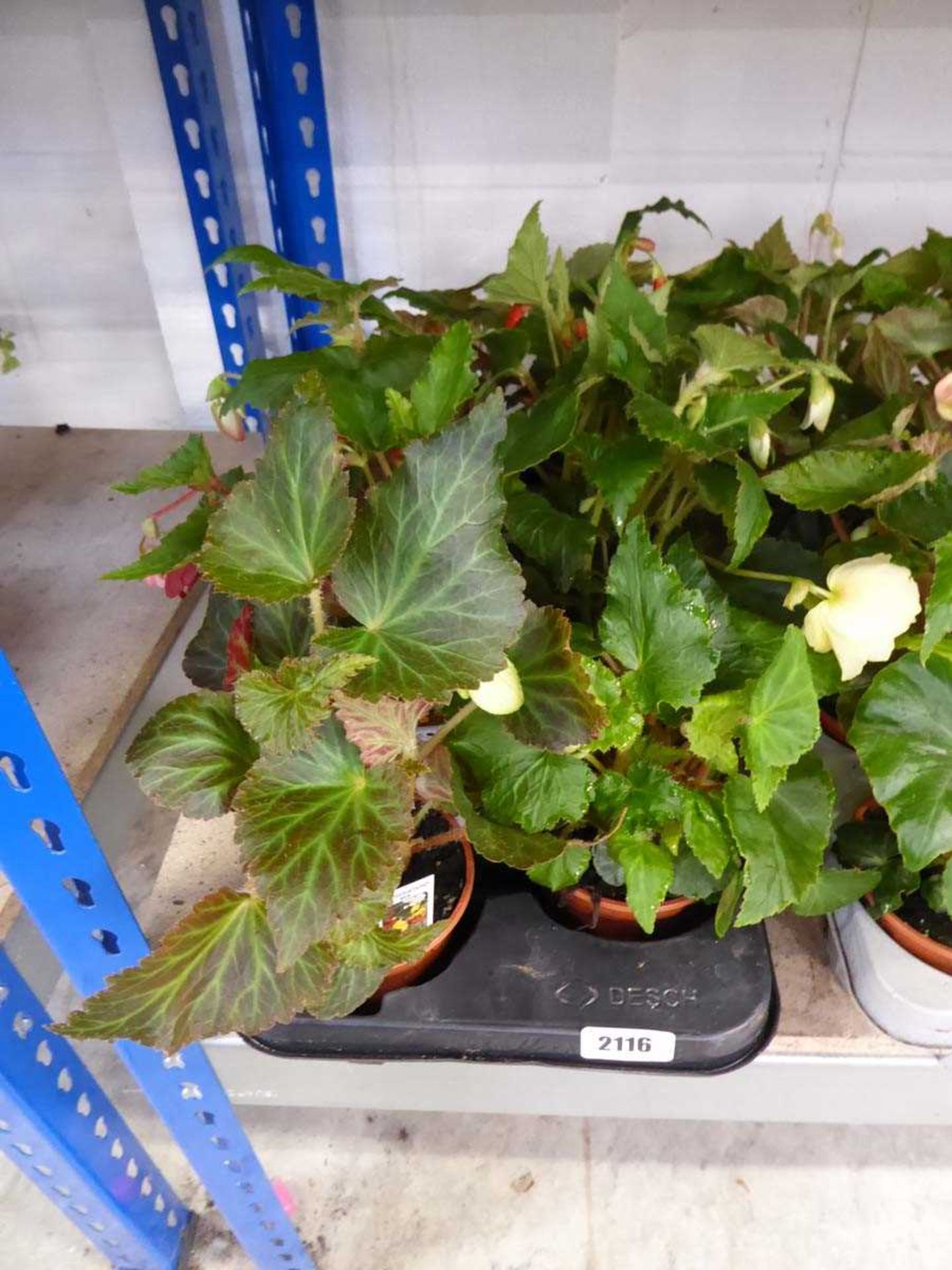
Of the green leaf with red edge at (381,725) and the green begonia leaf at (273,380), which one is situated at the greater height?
the green begonia leaf at (273,380)

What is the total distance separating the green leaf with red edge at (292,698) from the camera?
422mm

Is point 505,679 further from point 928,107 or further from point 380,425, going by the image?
point 928,107

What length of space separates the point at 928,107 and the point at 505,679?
0.86 meters

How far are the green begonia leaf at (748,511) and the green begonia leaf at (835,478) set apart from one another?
0.02 metres

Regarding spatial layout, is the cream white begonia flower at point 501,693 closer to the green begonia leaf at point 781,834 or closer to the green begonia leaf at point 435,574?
the green begonia leaf at point 435,574

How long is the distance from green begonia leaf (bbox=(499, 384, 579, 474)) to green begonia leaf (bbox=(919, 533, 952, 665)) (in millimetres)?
197

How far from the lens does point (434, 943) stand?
651 mm

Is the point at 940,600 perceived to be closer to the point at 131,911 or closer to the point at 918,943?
the point at 918,943

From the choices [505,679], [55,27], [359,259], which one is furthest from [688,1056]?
[55,27]

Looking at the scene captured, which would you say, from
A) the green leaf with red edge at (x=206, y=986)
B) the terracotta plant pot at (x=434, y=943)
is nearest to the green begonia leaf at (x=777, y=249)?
the terracotta plant pot at (x=434, y=943)

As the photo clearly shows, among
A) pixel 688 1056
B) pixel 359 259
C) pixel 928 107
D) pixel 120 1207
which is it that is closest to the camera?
pixel 688 1056

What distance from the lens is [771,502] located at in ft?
2.40

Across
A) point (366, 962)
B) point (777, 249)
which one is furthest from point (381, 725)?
point (777, 249)

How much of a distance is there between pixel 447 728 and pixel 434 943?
0.63 feet
